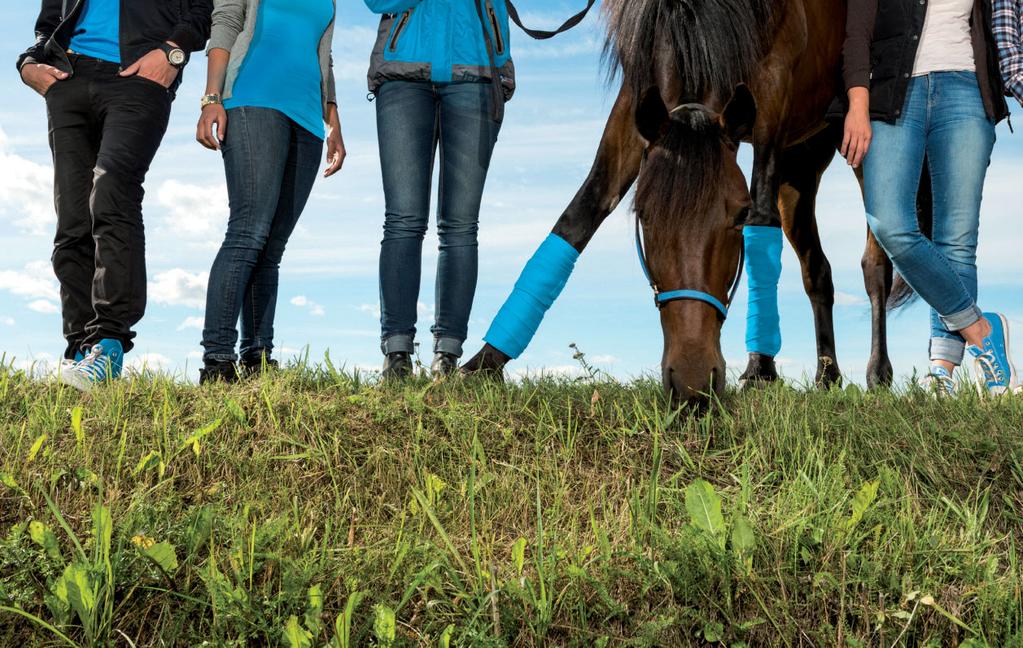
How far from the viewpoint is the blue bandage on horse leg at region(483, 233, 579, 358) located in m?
4.73

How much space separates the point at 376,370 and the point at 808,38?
333 centimetres

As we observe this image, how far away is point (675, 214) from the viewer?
3693 mm

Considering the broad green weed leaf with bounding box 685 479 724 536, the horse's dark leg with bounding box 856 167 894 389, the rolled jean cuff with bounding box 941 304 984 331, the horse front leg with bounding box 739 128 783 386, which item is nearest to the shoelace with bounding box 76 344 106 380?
the broad green weed leaf with bounding box 685 479 724 536

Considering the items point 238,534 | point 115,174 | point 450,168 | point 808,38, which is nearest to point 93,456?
point 238,534

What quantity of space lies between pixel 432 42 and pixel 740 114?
6.45 ft

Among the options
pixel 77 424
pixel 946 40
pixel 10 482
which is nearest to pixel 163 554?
pixel 10 482

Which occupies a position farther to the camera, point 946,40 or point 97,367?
point 946,40

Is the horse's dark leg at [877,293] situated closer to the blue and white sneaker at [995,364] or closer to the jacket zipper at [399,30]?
the blue and white sneaker at [995,364]

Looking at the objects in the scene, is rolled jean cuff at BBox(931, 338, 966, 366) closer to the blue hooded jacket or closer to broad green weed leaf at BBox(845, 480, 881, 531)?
broad green weed leaf at BBox(845, 480, 881, 531)

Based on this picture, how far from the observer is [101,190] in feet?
15.5

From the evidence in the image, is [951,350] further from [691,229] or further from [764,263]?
[691,229]

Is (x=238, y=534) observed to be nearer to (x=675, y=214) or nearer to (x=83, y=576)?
(x=83, y=576)

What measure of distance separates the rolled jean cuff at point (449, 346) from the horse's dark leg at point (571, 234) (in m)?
0.27

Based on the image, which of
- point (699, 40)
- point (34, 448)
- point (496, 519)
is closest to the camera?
point (496, 519)
